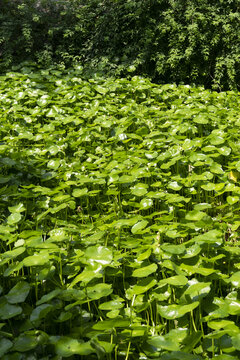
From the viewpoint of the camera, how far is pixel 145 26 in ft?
18.6

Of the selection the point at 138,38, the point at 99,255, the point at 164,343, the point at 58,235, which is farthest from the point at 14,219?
the point at 138,38

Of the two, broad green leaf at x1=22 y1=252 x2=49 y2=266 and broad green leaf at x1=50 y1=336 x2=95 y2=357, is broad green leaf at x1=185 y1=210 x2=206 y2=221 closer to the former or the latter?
broad green leaf at x1=22 y1=252 x2=49 y2=266

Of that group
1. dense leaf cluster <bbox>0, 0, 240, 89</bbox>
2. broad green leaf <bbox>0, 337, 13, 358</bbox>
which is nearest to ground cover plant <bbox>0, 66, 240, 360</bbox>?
broad green leaf <bbox>0, 337, 13, 358</bbox>

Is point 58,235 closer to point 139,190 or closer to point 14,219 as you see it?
point 14,219

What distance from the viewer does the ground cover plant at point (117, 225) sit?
1.40 meters

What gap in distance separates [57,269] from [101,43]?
4.89 metres

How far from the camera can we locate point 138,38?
5.75m

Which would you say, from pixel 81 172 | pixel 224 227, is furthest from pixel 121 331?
pixel 81 172

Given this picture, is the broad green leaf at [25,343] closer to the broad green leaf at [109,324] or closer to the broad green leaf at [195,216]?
the broad green leaf at [109,324]

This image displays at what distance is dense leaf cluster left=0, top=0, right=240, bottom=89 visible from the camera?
536cm

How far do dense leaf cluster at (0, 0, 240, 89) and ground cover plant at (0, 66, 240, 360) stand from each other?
3.04ft

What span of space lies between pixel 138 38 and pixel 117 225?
175 inches

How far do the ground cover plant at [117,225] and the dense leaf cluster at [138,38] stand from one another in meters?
0.93

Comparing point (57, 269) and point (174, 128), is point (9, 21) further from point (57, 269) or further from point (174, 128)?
point (57, 269)
